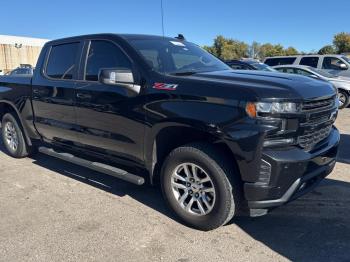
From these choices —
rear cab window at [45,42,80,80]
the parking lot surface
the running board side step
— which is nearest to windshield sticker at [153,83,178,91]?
the running board side step

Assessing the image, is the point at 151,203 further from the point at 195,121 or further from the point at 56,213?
the point at 195,121

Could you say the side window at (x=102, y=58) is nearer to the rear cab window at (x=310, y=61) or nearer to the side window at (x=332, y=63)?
the side window at (x=332, y=63)

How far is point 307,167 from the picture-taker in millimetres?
3475

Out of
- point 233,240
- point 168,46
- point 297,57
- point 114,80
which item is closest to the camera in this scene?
point 233,240

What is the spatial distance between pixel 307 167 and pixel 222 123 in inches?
33.4

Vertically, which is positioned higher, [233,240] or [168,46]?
[168,46]

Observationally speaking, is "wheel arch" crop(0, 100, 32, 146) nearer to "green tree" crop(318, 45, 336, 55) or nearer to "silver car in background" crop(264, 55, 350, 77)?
"silver car in background" crop(264, 55, 350, 77)

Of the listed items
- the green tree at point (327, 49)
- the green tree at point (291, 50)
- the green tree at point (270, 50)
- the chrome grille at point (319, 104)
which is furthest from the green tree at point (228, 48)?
the chrome grille at point (319, 104)

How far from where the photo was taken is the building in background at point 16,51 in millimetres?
56812

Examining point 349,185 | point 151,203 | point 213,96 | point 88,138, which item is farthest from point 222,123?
point 349,185

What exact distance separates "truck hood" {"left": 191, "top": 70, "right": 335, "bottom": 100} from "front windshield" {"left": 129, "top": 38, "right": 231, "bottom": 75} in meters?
0.38

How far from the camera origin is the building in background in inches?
2237

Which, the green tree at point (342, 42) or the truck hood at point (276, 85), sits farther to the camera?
the green tree at point (342, 42)

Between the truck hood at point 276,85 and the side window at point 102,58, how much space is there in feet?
3.04
